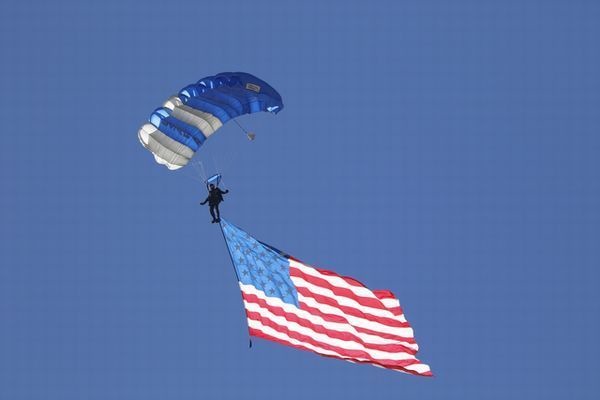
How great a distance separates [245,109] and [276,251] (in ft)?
13.8

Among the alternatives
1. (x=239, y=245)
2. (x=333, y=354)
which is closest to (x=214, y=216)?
(x=239, y=245)

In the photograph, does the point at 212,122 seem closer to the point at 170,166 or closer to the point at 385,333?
the point at 170,166

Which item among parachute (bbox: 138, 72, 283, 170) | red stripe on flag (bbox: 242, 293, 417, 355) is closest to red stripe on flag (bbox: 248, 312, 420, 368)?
red stripe on flag (bbox: 242, 293, 417, 355)

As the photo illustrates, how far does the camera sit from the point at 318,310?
29.8 m

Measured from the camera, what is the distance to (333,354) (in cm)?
2894

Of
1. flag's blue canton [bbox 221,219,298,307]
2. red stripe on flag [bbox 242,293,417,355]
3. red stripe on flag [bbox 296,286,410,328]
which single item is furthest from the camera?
flag's blue canton [bbox 221,219,298,307]

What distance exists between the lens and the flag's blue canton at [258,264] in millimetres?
30250

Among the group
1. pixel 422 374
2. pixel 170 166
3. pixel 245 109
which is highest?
pixel 245 109

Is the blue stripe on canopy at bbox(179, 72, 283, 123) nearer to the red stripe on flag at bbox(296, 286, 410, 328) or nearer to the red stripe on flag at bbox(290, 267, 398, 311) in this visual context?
the red stripe on flag at bbox(290, 267, 398, 311)

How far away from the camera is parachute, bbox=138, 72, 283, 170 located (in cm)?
3055

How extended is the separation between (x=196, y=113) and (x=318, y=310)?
6.47 m

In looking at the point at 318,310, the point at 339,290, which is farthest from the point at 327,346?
the point at 339,290

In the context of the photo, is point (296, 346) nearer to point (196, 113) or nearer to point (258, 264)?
point (258, 264)

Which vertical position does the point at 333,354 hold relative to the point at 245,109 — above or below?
below
